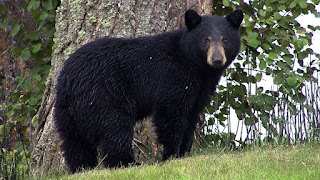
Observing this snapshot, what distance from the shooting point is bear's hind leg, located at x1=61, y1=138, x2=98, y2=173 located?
21.6ft

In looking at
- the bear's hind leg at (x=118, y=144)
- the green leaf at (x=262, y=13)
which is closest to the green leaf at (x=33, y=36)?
the bear's hind leg at (x=118, y=144)

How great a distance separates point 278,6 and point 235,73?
1099 mm

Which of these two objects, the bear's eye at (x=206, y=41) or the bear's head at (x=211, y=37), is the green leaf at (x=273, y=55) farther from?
the bear's eye at (x=206, y=41)

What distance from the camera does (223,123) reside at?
847 cm

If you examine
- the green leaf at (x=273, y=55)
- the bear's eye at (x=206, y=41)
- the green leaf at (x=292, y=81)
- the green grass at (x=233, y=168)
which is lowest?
the green grass at (x=233, y=168)

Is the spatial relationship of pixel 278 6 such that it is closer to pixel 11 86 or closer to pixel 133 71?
pixel 133 71

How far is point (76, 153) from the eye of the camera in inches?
260

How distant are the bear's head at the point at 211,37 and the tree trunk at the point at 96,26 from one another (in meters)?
0.64

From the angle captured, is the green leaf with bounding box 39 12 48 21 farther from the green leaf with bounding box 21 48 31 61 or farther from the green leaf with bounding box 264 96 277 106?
the green leaf with bounding box 264 96 277 106

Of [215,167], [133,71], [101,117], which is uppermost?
[133,71]

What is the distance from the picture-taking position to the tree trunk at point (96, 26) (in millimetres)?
7277

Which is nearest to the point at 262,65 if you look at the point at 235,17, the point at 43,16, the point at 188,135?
the point at 235,17

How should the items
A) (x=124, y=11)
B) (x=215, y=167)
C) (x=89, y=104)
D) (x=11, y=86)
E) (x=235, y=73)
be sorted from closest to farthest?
(x=215, y=167)
(x=89, y=104)
(x=124, y=11)
(x=235, y=73)
(x=11, y=86)

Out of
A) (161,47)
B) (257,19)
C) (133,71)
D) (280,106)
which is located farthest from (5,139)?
(257,19)
